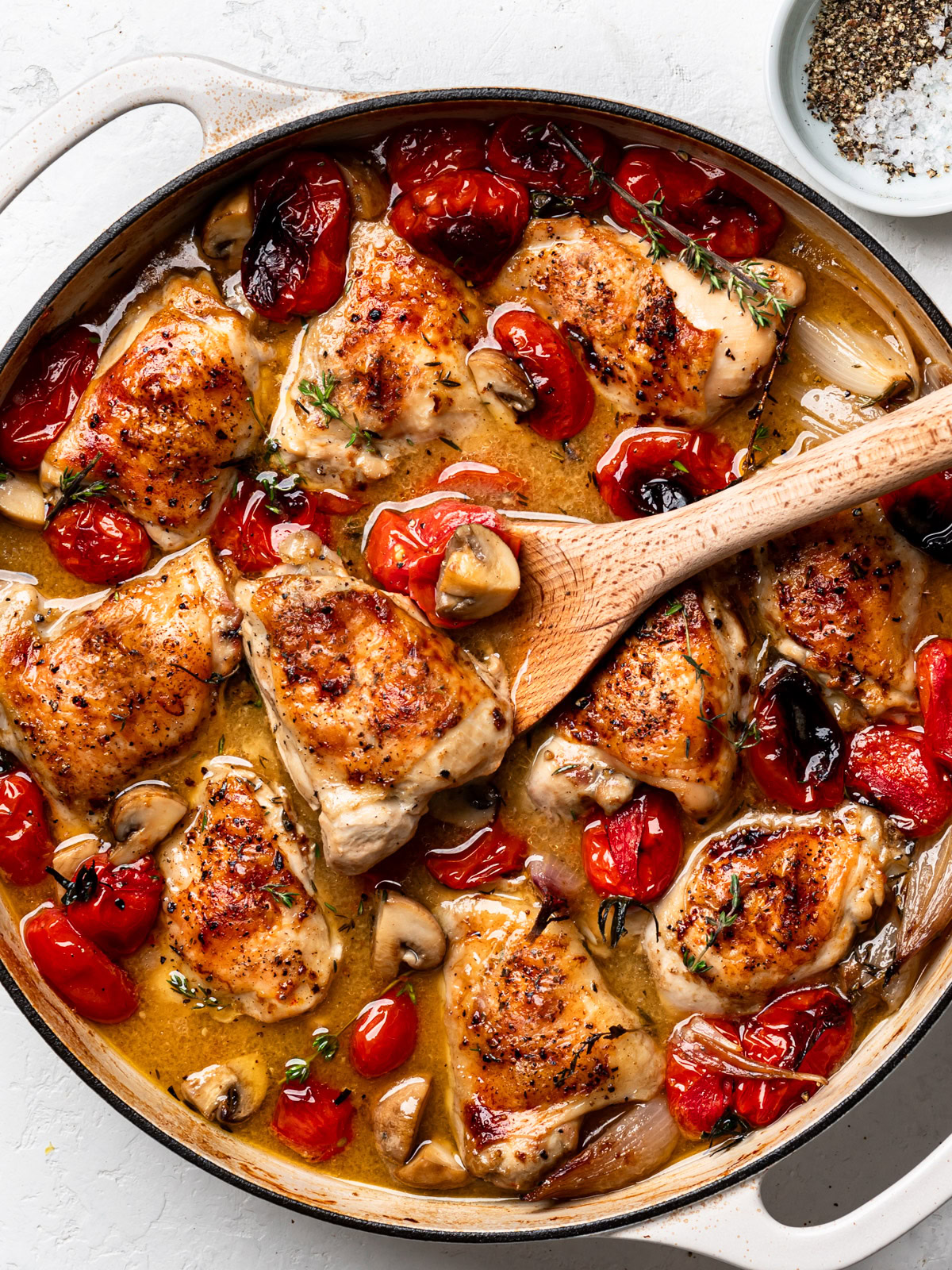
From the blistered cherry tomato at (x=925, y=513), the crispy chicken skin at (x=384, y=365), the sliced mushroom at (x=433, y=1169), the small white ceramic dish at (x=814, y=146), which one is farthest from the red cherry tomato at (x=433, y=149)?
the sliced mushroom at (x=433, y=1169)

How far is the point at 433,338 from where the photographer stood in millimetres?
3367

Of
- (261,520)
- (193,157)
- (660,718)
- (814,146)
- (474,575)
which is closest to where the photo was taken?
(474,575)

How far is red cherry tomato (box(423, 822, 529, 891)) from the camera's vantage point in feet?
11.7

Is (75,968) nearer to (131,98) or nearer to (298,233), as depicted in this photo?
(298,233)

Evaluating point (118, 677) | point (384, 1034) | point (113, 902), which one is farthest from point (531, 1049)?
point (118, 677)

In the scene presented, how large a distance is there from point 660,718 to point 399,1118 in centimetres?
149

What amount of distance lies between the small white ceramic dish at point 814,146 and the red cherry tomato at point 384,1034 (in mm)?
2939

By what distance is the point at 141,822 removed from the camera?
3471 mm

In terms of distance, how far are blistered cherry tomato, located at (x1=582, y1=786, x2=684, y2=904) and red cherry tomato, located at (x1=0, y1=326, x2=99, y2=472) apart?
213 cm

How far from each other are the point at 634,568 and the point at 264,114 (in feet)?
5.68

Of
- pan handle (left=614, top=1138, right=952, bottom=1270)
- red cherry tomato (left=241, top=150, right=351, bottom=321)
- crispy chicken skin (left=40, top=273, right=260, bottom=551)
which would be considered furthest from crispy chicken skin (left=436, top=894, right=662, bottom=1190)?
red cherry tomato (left=241, top=150, right=351, bottom=321)

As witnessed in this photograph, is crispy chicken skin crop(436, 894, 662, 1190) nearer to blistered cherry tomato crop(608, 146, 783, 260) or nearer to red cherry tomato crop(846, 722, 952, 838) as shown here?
red cherry tomato crop(846, 722, 952, 838)

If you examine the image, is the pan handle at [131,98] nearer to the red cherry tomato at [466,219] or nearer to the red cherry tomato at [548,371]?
the red cherry tomato at [466,219]

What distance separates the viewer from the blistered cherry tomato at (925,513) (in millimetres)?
3385
